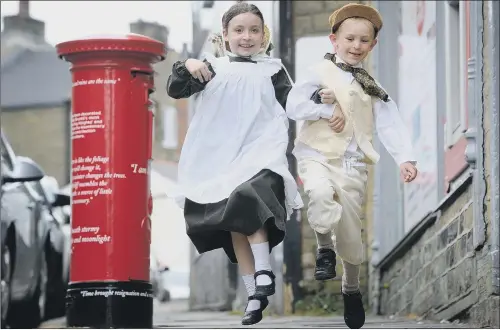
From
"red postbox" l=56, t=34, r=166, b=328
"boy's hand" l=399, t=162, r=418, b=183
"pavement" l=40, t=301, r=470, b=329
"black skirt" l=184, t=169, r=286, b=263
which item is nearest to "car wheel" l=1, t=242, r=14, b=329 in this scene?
"pavement" l=40, t=301, r=470, b=329

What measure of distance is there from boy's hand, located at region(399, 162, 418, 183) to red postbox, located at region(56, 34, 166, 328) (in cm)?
264

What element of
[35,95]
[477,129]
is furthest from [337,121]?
[35,95]

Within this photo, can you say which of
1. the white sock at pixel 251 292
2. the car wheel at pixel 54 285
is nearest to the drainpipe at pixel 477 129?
the white sock at pixel 251 292

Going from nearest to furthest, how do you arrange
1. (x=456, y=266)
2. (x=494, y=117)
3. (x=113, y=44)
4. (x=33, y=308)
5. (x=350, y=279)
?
(x=350, y=279), (x=494, y=117), (x=113, y=44), (x=456, y=266), (x=33, y=308)

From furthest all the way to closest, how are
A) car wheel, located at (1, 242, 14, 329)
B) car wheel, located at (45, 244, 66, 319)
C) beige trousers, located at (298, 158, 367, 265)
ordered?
car wheel, located at (45, 244, 66, 319), car wheel, located at (1, 242, 14, 329), beige trousers, located at (298, 158, 367, 265)

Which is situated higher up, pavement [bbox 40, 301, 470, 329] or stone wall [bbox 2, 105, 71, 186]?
stone wall [bbox 2, 105, 71, 186]

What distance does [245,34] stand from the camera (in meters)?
7.75

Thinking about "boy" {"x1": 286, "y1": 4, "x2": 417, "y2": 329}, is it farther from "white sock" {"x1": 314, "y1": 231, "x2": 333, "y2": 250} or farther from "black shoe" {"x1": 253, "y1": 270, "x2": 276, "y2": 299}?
"black shoe" {"x1": 253, "y1": 270, "x2": 276, "y2": 299}

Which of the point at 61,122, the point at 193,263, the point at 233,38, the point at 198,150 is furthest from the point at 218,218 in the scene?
the point at 61,122

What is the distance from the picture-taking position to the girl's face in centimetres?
774

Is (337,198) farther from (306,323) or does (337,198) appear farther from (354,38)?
(306,323)

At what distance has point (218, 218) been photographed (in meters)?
7.78

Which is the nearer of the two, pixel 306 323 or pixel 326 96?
pixel 326 96

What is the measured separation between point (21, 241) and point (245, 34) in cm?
550
